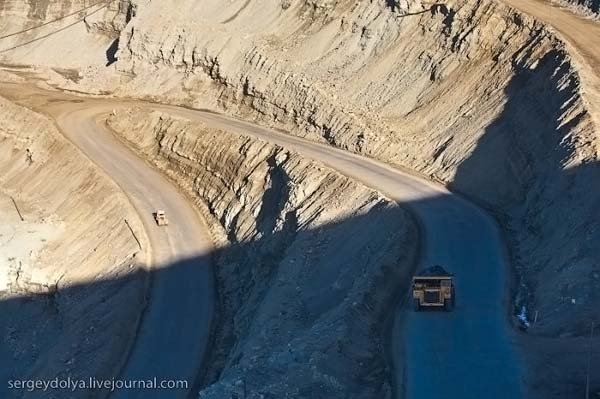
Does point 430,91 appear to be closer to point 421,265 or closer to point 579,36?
point 579,36

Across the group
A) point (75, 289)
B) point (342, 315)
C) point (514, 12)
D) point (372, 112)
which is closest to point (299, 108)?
point (372, 112)

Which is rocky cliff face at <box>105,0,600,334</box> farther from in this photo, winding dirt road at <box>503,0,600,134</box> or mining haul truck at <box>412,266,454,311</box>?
mining haul truck at <box>412,266,454,311</box>

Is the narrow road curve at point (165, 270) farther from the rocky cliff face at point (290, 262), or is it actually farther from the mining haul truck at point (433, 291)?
the mining haul truck at point (433, 291)

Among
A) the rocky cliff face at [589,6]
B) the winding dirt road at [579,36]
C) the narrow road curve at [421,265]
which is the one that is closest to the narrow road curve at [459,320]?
the narrow road curve at [421,265]

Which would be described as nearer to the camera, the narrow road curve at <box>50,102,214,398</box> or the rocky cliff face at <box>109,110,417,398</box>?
the rocky cliff face at <box>109,110,417,398</box>

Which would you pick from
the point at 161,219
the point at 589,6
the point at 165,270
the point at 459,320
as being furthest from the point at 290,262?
the point at 589,6

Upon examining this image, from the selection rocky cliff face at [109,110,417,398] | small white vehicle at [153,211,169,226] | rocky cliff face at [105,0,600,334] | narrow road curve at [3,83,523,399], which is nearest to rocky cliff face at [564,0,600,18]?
rocky cliff face at [105,0,600,334]
